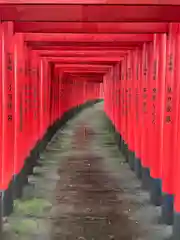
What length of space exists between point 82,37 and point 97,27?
155 cm

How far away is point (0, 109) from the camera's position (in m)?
5.71

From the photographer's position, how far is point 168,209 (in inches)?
238

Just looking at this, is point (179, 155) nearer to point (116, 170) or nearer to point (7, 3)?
point (7, 3)

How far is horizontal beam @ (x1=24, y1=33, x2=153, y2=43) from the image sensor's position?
7.62m

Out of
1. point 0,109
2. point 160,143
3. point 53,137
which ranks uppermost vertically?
point 0,109

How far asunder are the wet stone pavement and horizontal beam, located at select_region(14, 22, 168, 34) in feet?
8.70

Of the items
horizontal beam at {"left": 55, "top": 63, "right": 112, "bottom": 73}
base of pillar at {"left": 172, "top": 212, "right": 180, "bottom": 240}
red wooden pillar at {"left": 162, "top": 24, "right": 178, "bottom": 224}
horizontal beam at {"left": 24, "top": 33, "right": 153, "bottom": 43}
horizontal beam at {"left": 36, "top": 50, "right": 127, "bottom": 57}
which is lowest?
base of pillar at {"left": 172, "top": 212, "right": 180, "bottom": 240}

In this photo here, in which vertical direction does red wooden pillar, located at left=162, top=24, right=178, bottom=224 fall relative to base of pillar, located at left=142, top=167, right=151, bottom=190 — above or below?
above

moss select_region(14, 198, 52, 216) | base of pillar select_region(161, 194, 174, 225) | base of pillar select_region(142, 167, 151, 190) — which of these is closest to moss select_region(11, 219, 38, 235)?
moss select_region(14, 198, 52, 216)

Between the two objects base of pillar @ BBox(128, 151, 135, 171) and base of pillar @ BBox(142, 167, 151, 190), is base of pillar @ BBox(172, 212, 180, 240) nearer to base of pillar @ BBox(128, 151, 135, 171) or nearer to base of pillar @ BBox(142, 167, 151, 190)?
base of pillar @ BBox(142, 167, 151, 190)

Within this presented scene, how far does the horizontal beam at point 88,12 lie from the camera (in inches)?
182

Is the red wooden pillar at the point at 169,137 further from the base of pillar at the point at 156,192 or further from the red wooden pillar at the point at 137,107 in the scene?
the red wooden pillar at the point at 137,107

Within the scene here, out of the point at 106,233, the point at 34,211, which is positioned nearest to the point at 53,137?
the point at 34,211

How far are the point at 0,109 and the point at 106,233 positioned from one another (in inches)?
82.4
